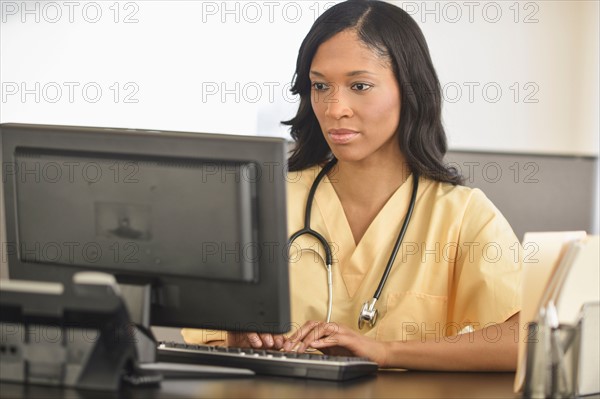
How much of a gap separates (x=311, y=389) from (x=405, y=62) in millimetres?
832

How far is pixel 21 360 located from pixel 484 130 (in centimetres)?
251

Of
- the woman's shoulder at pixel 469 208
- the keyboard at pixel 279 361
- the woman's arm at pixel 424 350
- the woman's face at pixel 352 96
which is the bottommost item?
the woman's arm at pixel 424 350

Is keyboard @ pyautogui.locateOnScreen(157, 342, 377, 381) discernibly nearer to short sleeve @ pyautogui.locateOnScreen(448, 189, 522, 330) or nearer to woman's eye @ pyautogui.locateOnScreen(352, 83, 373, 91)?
short sleeve @ pyautogui.locateOnScreen(448, 189, 522, 330)

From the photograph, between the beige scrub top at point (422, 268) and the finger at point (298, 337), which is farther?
the beige scrub top at point (422, 268)

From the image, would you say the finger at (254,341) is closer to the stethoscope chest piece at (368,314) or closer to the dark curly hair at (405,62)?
the stethoscope chest piece at (368,314)

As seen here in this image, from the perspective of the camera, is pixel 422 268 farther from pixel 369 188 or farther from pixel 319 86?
pixel 319 86

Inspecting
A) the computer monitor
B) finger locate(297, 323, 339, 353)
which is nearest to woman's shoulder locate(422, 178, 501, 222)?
finger locate(297, 323, 339, 353)

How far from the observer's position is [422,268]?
6.60ft

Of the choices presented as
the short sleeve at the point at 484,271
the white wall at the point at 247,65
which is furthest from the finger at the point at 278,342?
Answer: the white wall at the point at 247,65

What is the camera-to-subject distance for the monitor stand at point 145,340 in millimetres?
1517

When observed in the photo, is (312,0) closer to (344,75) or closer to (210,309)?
(344,75)

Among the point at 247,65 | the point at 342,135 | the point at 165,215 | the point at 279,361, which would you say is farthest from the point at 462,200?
the point at 247,65

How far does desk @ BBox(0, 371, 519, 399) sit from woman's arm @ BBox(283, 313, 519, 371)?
0.06 metres

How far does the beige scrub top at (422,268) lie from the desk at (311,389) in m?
0.29
